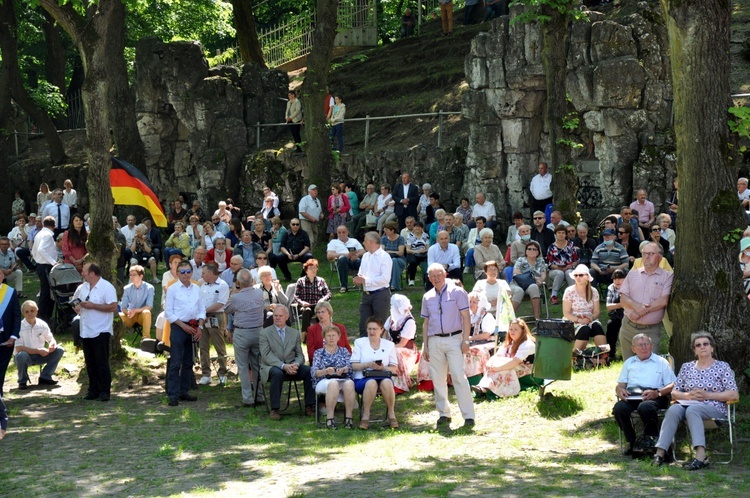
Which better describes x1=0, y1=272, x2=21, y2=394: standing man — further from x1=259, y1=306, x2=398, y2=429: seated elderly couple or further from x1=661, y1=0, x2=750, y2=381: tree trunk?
x1=661, y1=0, x2=750, y2=381: tree trunk

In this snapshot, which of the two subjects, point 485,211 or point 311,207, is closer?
point 485,211

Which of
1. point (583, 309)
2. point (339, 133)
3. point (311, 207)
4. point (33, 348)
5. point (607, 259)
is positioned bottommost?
point (33, 348)

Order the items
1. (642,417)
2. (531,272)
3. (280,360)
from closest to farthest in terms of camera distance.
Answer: (642,417)
(280,360)
(531,272)

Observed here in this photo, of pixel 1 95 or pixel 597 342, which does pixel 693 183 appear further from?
pixel 1 95

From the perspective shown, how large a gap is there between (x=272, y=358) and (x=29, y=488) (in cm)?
375

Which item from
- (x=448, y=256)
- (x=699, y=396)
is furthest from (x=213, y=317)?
(x=699, y=396)

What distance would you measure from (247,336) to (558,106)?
327 inches

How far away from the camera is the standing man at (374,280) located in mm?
14984

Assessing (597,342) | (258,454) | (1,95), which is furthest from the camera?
(1,95)

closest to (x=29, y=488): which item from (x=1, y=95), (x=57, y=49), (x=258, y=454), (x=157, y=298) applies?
(x=258, y=454)

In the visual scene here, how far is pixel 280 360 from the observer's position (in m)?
13.4

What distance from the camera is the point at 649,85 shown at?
2194 centimetres

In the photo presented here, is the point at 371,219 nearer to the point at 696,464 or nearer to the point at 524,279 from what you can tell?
the point at 524,279

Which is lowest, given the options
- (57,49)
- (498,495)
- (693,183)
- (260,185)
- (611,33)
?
(498,495)
